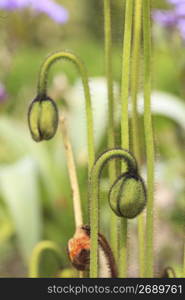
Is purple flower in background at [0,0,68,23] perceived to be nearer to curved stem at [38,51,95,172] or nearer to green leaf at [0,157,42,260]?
green leaf at [0,157,42,260]

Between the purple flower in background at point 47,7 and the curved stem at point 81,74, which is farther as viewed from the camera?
the purple flower in background at point 47,7

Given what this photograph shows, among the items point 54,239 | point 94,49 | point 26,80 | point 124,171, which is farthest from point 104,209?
point 124,171

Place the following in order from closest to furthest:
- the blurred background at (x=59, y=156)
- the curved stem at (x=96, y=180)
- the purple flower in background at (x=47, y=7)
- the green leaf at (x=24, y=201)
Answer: the curved stem at (x=96, y=180) < the green leaf at (x=24, y=201) < the blurred background at (x=59, y=156) < the purple flower in background at (x=47, y=7)

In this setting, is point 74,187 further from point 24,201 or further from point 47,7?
point 47,7

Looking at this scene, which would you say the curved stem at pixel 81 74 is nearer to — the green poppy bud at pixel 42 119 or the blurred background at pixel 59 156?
the green poppy bud at pixel 42 119

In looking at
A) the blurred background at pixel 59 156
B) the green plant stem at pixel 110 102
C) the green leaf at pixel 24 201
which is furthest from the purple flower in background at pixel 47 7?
the green plant stem at pixel 110 102
